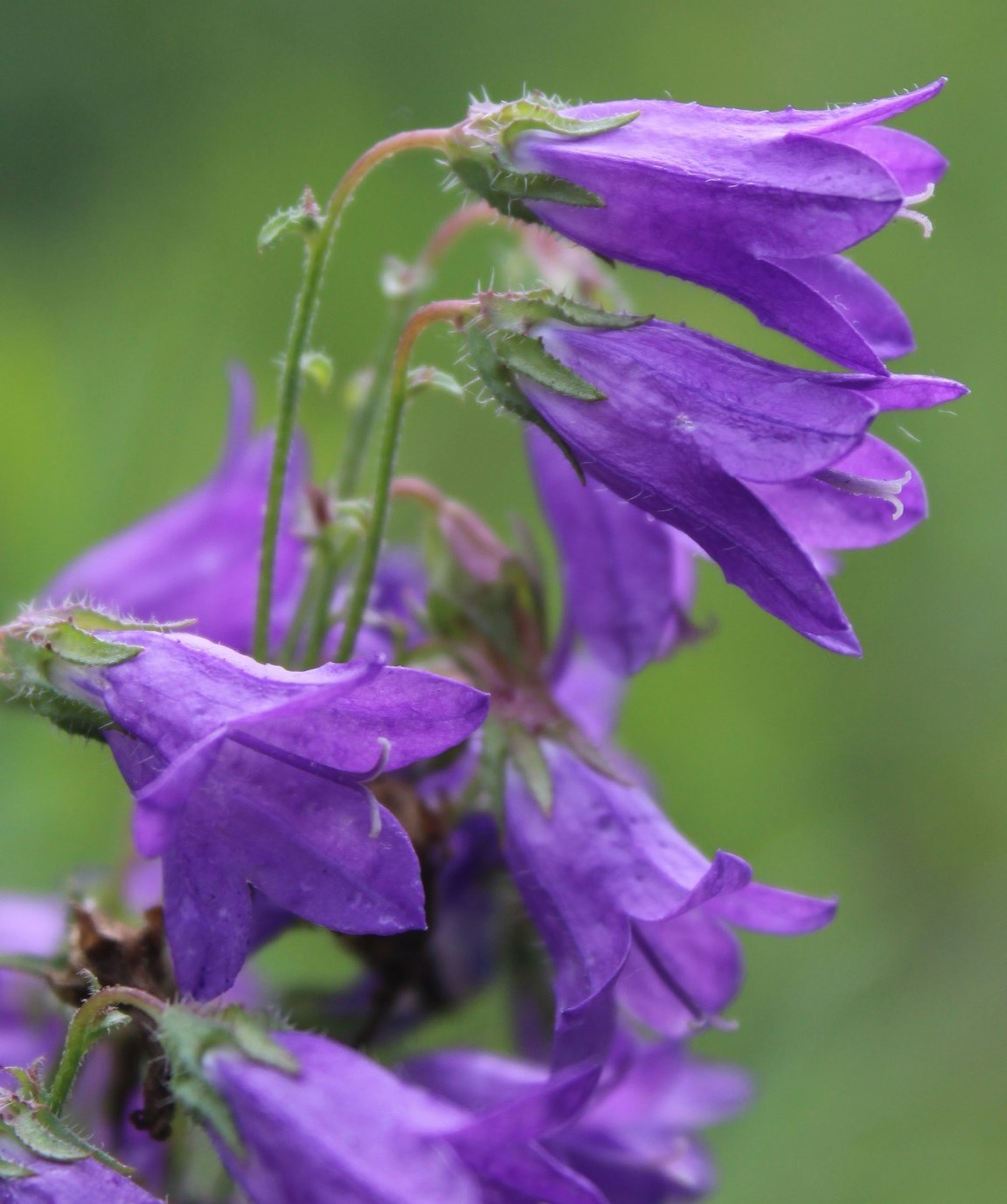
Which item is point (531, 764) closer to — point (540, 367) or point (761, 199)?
point (540, 367)

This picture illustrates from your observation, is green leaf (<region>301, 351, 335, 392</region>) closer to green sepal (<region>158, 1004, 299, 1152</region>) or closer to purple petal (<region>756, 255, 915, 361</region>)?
purple petal (<region>756, 255, 915, 361</region>)

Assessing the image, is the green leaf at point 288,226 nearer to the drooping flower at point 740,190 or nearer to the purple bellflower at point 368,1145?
the drooping flower at point 740,190

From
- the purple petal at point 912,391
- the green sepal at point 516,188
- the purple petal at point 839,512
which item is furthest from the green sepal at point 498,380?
the purple petal at point 912,391

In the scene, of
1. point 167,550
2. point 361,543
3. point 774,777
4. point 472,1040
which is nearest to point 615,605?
point 361,543

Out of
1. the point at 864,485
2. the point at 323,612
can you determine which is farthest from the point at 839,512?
the point at 323,612

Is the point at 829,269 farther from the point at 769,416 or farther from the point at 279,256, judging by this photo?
the point at 279,256

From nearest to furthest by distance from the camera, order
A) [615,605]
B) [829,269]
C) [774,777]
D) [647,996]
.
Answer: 1. [829,269]
2. [647,996]
3. [615,605]
4. [774,777]
